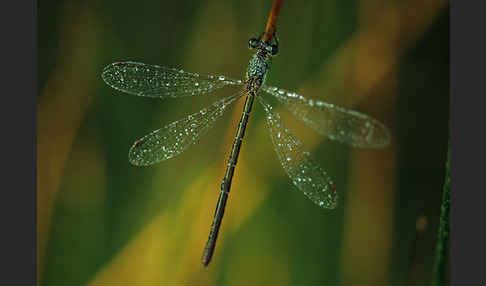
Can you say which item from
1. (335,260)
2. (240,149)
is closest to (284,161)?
(240,149)

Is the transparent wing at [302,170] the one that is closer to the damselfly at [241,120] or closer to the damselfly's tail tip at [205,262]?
the damselfly at [241,120]

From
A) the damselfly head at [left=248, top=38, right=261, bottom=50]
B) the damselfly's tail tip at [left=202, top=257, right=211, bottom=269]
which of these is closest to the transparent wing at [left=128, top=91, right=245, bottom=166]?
the damselfly head at [left=248, top=38, right=261, bottom=50]

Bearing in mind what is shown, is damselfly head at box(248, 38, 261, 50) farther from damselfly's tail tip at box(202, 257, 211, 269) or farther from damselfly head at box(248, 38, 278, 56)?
damselfly's tail tip at box(202, 257, 211, 269)

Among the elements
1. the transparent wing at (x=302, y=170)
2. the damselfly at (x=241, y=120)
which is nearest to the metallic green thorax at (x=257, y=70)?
the damselfly at (x=241, y=120)

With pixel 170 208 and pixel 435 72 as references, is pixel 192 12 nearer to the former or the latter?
pixel 170 208

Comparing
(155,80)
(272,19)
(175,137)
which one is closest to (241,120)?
(175,137)

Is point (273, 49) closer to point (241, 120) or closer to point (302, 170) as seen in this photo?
point (241, 120)
